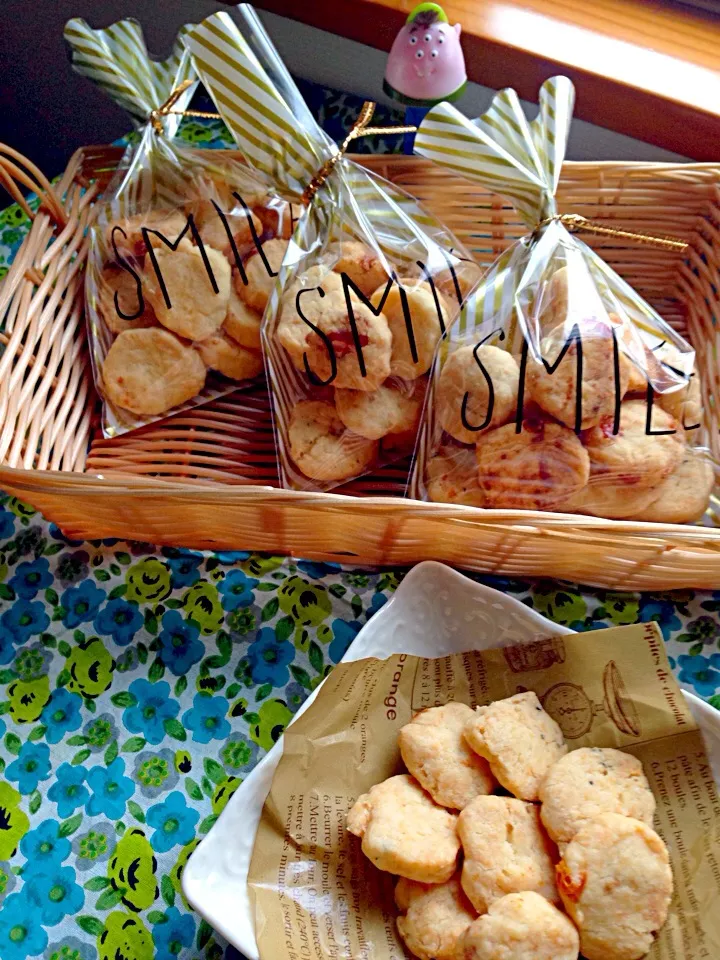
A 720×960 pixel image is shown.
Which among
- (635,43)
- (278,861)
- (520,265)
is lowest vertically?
(278,861)

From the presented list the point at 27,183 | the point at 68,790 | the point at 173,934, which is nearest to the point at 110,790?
the point at 68,790

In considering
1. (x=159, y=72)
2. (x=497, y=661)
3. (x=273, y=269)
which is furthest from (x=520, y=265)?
(x=159, y=72)

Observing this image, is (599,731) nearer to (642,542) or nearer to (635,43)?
(642,542)

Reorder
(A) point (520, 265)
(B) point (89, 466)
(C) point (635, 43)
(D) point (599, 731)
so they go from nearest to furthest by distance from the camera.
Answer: (D) point (599, 731) → (A) point (520, 265) → (B) point (89, 466) → (C) point (635, 43)

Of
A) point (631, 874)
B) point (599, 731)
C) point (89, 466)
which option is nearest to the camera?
Answer: point (631, 874)

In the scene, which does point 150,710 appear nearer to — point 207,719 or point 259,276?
point 207,719

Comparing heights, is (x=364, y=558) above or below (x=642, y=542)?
below

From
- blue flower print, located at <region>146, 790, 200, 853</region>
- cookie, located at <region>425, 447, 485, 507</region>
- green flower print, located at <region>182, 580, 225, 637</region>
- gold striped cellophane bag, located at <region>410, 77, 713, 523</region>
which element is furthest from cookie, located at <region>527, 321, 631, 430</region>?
blue flower print, located at <region>146, 790, 200, 853</region>

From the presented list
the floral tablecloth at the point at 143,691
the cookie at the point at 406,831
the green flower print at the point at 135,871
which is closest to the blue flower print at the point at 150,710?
the floral tablecloth at the point at 143,691
